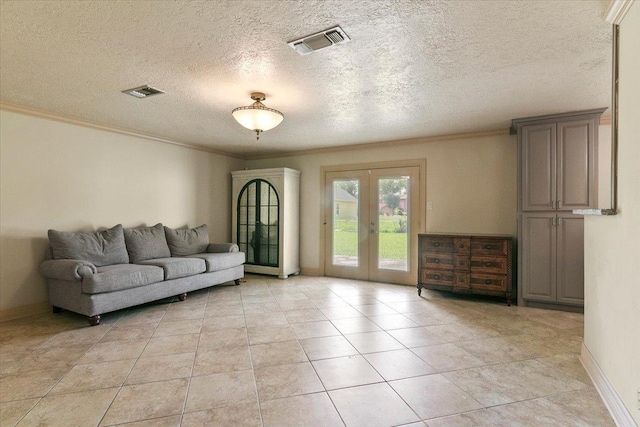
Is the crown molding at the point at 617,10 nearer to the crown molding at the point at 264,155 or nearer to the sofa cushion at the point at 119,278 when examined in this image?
the crown molding at the point at 264,155

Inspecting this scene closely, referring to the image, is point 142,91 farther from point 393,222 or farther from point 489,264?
point 489,264

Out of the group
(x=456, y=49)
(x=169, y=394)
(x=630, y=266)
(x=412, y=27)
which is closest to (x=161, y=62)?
(x=412, y=27)

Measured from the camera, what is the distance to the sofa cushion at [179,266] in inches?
156

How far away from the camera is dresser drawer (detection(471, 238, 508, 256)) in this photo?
13.2 ft

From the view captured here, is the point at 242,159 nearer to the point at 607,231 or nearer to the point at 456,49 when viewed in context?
the point at 456,49

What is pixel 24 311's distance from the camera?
3609 millimetres

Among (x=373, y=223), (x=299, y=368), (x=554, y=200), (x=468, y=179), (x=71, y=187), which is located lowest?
(x=299, y=368)

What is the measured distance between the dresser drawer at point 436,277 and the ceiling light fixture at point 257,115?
2.89 metres

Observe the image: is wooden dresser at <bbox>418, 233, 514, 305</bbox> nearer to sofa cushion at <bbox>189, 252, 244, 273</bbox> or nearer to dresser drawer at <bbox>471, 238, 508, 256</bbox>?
dresser drawer at <bbox>471, 238, 508, 256</bbox>

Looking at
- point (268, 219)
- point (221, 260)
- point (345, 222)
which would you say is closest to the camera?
point (221, 260)

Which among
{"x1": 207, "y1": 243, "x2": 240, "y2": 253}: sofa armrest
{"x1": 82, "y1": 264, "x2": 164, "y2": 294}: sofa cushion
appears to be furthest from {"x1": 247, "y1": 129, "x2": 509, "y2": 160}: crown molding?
{"x1": 82, "y1": 264, "x2": 164, "y2": 294}: sofa cushion

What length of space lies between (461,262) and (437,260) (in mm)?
305

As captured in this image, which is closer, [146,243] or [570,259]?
[570,259]

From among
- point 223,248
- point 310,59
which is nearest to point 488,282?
point 310,59
